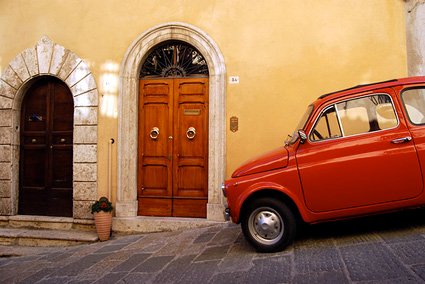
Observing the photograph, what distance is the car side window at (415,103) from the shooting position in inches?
182

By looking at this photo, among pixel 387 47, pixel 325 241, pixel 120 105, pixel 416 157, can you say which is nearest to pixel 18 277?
pixel 120 105

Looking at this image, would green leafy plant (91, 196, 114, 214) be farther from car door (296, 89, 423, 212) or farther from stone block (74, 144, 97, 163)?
car door (296, 89, 423, 212)

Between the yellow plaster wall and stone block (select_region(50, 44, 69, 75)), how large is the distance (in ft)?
1.34

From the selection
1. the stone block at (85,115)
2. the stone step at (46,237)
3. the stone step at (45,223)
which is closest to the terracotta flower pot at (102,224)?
the stone step at (46,237)

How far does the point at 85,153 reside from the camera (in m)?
7.65

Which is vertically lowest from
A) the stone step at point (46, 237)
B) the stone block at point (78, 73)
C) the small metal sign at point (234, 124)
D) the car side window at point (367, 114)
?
the stone step at point (46, 237)

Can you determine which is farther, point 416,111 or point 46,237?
point 46,237

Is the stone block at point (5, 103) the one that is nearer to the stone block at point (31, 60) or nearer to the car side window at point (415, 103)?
the stone block at point (31, 60)

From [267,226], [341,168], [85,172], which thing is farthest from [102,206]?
[341,168]

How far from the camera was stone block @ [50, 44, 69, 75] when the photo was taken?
7.84 meters

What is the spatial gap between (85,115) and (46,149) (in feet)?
3.91

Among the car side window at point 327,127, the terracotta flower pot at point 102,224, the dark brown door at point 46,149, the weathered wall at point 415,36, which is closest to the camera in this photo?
the car side window at point 327,127

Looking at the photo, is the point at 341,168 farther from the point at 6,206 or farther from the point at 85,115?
the point at 6,206

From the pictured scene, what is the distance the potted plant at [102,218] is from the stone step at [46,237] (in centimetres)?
18
